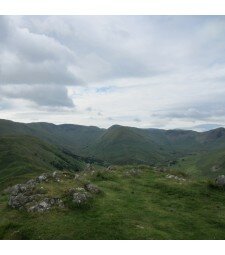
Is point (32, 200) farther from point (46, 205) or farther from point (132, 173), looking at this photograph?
point (132, 173)

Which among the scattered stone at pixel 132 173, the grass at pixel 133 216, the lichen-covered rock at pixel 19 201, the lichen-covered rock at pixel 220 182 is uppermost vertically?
the scattered stone at pixel 132 173

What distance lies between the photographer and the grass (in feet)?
129

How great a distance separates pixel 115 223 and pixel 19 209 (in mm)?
13340

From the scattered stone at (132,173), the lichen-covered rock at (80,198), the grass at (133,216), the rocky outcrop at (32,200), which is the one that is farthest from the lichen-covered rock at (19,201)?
the scattered stone at (132,173)

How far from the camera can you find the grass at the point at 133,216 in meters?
39.3

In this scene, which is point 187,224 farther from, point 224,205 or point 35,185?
point 35,185

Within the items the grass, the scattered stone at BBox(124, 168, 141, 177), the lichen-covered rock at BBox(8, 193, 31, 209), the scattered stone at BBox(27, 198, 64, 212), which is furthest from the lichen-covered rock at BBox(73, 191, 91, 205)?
the scattered stone at BBox(124, 168, 141, 177)

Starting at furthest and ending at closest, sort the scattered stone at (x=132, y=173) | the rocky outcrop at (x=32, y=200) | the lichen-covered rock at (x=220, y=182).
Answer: the scattered stone at (x=132, y=173)
the lichen-covered rock at (x=220, y=182)
the rocky outcrop at (x=32, y=200)

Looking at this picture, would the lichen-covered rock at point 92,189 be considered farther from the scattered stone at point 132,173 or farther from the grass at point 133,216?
the scattered stone at point 132,173

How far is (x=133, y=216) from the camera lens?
44.2 m

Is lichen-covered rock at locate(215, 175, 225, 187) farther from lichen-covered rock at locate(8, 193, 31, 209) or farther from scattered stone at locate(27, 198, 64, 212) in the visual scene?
lichen-covered rock at locate(8, 193, 31, 209)

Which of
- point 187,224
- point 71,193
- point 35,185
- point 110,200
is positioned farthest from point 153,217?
point 35,185

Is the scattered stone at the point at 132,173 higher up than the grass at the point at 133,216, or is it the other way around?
the scattered stone at the point at 132,173

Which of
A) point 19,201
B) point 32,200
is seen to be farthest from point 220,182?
point 19,201
